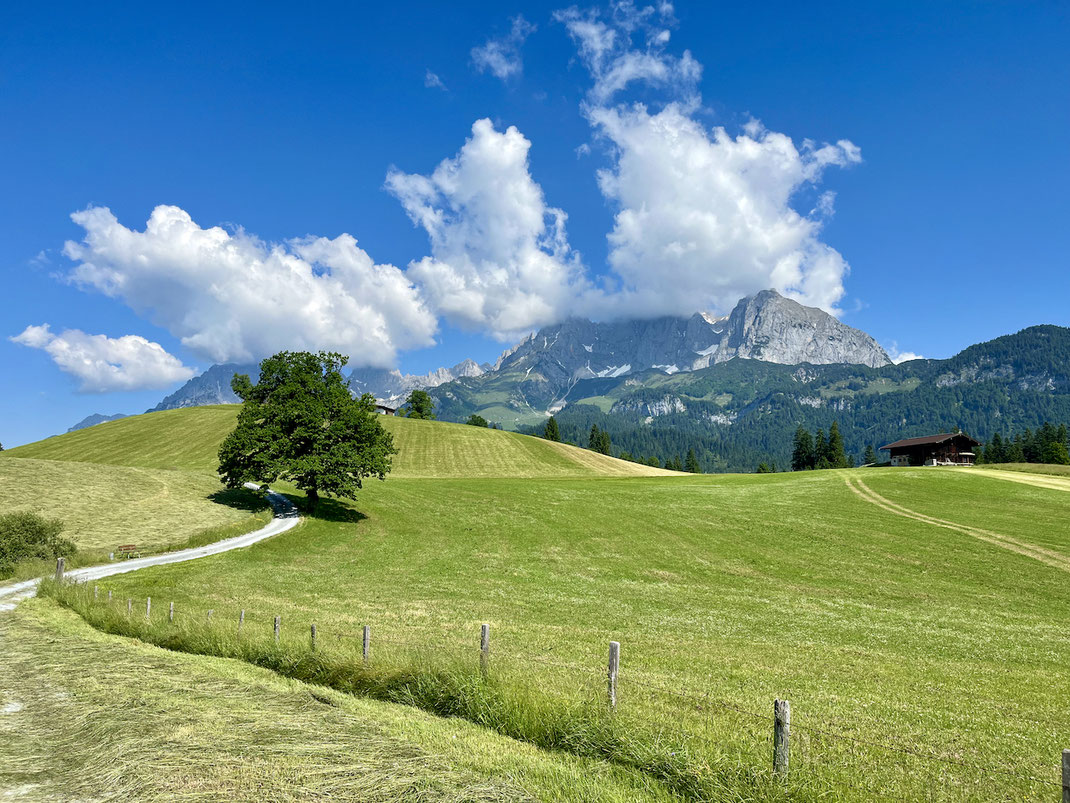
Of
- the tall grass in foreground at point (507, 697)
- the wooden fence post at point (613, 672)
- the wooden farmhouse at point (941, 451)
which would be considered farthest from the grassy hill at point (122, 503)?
the wooden farmhouse at point (941, 451)

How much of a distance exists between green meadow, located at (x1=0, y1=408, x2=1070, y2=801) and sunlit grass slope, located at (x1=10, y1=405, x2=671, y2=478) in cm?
4850

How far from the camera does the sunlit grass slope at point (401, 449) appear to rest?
355 ft

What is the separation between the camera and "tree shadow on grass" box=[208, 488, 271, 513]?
62.7m

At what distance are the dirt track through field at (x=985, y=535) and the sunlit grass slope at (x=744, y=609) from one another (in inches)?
27.0

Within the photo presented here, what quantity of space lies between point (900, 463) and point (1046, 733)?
501 feet

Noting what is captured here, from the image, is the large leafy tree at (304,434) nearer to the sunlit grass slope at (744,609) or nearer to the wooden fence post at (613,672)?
the sunlit grass slope at (744,609)

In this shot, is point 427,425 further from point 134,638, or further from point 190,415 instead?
point 134,638

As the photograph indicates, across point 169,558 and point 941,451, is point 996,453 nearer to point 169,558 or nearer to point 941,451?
point 941,451

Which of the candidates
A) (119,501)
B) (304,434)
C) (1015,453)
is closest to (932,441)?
(1015,453)

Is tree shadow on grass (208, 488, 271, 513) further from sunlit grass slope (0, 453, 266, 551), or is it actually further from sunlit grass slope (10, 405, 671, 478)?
sunlit grass slope (10, 405, 671, 478)

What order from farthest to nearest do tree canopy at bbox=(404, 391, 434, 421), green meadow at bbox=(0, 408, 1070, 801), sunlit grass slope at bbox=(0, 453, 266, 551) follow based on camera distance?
tree canopy at bbox=(404, 391, 434, 421) < sunlit grass slope at bbox=(0, 453, 266, 551) < green meadow at bbox=(0, 408, 1070, 801)

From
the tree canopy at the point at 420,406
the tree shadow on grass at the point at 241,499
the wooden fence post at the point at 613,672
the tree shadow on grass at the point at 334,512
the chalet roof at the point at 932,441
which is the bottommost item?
the tree shadow on grass at the point at 334,512

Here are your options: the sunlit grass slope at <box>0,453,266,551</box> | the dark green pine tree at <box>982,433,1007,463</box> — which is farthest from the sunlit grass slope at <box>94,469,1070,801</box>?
the dark green pine tree at <box>982,433,1007,463</box>

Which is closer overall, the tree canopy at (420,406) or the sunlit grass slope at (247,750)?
the sunlit grass slope at (247,750)
